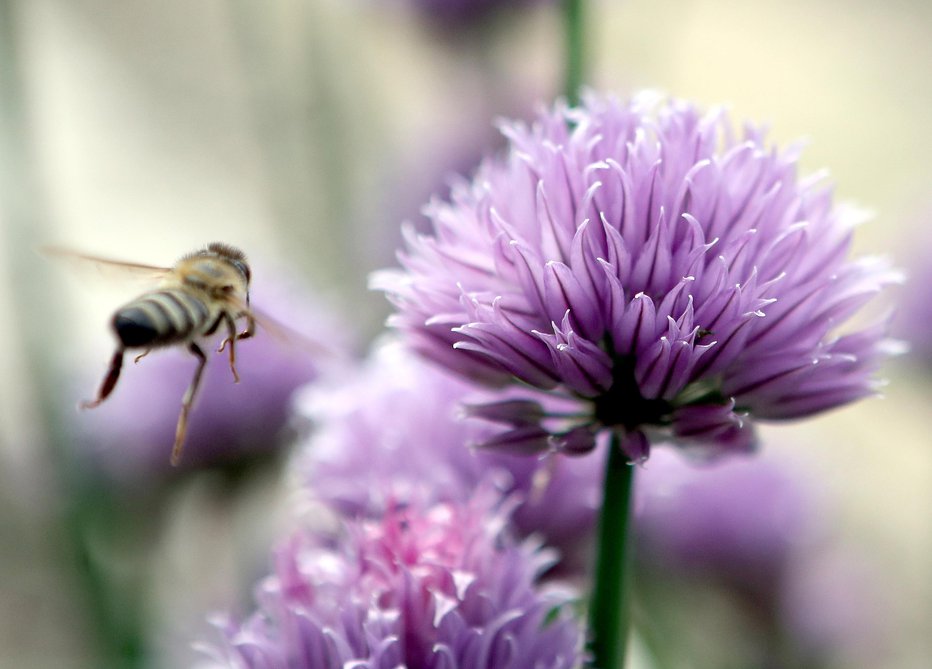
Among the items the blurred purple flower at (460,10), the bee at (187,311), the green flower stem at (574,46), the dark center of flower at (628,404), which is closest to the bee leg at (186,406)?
the bee at (187,311)

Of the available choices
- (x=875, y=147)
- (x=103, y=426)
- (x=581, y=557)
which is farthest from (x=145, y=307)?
(x=875, y=147)

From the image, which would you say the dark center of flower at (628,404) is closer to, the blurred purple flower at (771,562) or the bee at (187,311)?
the bee at (187,311)

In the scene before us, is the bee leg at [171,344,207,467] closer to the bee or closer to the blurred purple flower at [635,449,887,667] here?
the bee

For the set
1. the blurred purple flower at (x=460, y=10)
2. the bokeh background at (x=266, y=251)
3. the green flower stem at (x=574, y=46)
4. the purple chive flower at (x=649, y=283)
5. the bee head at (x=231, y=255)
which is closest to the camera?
the purple chive flower at (x=649, y=283)

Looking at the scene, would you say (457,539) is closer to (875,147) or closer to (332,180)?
(332,180)

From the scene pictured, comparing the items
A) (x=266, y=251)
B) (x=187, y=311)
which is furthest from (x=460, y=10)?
(x=187, y=311)

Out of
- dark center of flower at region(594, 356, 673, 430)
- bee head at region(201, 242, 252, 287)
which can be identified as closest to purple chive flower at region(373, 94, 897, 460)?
dark center of flower at region(594, 356, 673, 430)
